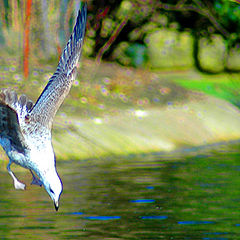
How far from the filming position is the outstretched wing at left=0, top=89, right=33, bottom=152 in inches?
318

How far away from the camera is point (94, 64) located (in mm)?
22734

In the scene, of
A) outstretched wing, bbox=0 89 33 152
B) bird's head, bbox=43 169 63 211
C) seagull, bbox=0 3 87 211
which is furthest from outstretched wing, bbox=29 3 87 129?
bird's head, bbox=43 169 63 211

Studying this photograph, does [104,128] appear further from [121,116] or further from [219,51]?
[219,51]

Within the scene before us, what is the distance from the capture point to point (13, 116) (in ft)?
27.9

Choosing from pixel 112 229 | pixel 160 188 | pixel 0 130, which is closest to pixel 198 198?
pixel 160 188

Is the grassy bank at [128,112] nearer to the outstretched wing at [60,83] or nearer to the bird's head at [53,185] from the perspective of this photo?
the outstretched wing at [60,83]

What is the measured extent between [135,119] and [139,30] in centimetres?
794

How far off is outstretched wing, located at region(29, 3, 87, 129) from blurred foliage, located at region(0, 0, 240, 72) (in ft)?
33.5

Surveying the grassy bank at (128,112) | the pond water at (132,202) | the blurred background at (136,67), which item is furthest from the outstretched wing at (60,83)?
the blurred background at (136,67)

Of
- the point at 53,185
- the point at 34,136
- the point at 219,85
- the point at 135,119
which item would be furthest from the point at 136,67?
the point at 53,185

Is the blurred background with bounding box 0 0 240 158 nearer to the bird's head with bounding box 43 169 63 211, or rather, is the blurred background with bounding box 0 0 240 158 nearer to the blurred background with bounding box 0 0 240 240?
the blurred background with bounding box 0 0 240 240

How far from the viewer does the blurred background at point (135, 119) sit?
10.5 m

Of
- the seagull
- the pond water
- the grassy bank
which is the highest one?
the seagull

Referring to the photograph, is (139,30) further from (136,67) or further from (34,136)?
(34,136)
